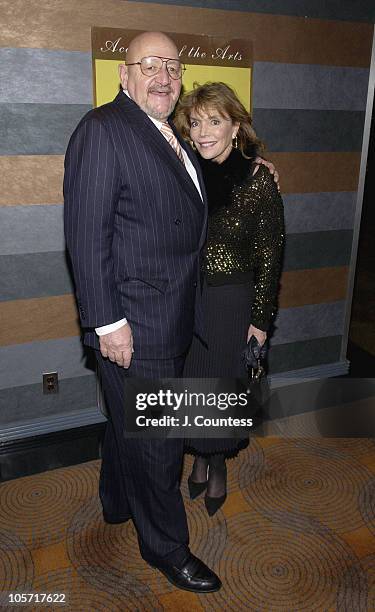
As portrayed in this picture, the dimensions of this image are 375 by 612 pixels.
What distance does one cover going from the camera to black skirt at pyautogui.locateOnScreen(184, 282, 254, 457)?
237cm

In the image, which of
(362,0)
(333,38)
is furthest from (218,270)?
(362,0)

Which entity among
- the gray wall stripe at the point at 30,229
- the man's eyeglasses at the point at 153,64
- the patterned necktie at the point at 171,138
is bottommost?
the gray wall stripe at the point at 30,229

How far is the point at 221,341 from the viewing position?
8.02ft

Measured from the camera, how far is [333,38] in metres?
3.14

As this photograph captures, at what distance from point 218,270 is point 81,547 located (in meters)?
1.32

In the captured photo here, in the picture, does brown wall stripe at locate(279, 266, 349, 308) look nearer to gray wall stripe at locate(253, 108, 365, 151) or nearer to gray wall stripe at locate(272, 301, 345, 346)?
gray wall stripe at locate(272, 301, 345, 346)

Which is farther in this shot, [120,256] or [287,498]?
[287,498]

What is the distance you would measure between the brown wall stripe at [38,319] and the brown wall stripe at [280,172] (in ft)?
1.72

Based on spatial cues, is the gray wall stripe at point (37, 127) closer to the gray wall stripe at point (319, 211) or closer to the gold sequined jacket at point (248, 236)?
the gold sequined jacket at point (248, 236)

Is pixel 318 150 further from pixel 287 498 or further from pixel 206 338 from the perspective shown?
pixel 287 498

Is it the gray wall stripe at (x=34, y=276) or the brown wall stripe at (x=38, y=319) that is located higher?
the gray wall stripe at (x=34, y=276)

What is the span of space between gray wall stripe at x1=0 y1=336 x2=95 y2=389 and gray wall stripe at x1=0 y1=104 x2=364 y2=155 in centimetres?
100

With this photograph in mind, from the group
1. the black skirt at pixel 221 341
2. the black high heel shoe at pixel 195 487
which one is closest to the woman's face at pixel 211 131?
the black skirt at pixel 221 341

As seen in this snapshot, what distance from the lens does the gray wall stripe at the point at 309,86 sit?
3.05 meters
